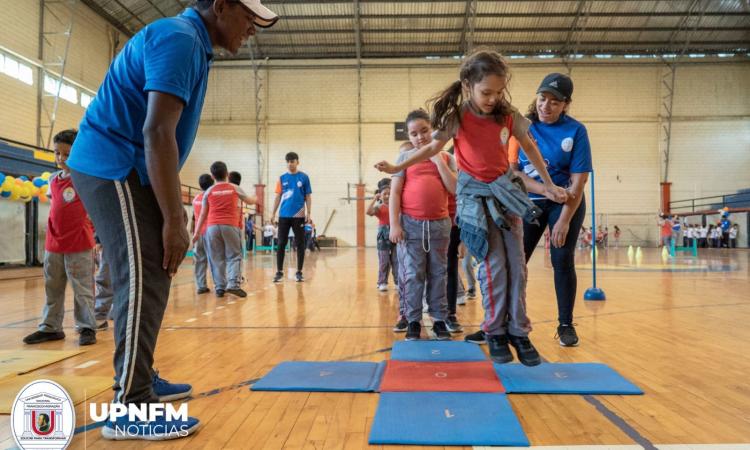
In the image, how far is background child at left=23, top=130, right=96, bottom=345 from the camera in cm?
307

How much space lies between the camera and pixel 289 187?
6.52 m

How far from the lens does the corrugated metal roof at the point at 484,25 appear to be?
17.4 meters

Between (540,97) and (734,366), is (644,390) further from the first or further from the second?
(540,97)

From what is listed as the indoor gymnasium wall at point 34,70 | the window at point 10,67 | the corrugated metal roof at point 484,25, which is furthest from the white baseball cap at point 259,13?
the corrugated metal roof at point 484,25

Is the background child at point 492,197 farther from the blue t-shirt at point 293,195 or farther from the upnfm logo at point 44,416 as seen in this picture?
the blue t-shirt at point 293,195

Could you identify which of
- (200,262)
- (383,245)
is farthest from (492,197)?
(200,262)

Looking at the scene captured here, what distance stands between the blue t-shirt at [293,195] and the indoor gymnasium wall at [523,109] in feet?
45.7

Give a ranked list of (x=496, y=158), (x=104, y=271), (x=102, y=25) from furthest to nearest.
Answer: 1. (x=102, y=25)
2. (x=104, y=271)
3. (x=496, y=158)

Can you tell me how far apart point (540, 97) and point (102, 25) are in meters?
18.4

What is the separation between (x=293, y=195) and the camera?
6512 mm

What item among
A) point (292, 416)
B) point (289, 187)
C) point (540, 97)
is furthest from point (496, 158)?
point (289, 187)

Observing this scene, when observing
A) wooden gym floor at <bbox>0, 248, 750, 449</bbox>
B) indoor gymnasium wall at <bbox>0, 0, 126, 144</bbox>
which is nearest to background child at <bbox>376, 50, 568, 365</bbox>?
wooden gym floor at <bbox>0, 248, 750, 449</bbox>

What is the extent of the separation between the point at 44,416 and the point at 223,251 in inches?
166

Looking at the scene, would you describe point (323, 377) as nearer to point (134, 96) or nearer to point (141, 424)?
point (141, 424)
